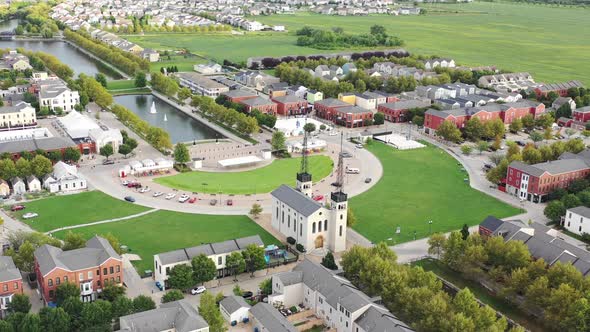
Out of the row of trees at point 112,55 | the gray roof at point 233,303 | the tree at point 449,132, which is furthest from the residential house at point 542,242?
the row of trees at point 112,55

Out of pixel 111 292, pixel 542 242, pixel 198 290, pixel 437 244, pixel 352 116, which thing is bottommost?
pixel 198 290

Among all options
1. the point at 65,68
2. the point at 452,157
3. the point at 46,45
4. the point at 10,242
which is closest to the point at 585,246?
the point at 452,157

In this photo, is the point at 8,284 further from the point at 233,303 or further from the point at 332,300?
the point at 332,300

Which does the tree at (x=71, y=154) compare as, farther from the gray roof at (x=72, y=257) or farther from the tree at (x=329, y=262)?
the tree at (x=329, y=262)

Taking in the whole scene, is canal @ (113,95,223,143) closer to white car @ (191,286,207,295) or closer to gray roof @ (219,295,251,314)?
white car @ (191,286,207,295)

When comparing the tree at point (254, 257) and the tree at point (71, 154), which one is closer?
the tree at point (254, 257)

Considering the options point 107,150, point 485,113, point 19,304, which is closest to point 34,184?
point 107,150

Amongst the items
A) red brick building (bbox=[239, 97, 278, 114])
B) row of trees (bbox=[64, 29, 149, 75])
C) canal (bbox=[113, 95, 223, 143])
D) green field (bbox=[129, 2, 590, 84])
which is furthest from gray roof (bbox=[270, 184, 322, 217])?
green field (bbox=[129, 2, 590, 84])
